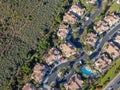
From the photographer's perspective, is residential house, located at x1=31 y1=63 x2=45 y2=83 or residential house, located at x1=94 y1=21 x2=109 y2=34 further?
residential house, located at x1=94 y1=21 x2=109 y2=34

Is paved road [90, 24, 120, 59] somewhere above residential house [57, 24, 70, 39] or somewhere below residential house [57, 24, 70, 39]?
below

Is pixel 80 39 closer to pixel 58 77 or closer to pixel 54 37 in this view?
pixel 54 37

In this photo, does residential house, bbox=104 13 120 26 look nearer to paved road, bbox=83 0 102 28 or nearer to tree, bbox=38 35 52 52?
paved road, bbox=83 0 102 28

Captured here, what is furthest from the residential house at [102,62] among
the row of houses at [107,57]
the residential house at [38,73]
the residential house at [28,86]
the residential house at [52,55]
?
→ the residential house at [28,86]

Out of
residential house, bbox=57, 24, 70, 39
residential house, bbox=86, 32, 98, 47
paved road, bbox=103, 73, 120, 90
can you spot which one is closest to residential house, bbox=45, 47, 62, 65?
residential house, bbox=57, 24, 70, 39

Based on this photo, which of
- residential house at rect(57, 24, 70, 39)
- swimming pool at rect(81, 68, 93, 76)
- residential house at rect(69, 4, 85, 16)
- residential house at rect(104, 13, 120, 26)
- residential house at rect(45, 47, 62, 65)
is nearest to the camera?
swimming pool at rect(81, 68, 93, 76)

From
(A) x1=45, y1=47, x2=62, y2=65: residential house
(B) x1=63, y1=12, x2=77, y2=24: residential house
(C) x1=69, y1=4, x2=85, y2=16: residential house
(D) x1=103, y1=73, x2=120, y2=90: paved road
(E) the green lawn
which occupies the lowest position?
(D) x1=103, y1=73, x2=120, y2=90: paved road
